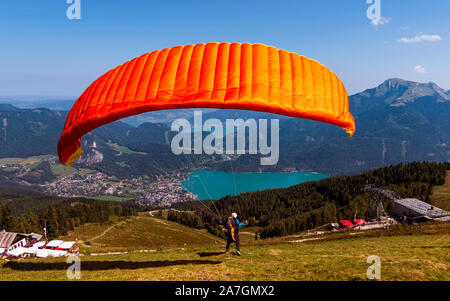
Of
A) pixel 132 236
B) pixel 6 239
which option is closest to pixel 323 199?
pixel 132 236

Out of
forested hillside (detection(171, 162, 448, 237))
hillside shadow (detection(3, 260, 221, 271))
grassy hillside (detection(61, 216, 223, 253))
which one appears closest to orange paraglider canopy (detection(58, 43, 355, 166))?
hillside shadow (detection(3, 260, 221, 271))

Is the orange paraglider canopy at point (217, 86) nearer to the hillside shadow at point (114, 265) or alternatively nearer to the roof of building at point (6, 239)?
the hillside shadow at point (114, 265)

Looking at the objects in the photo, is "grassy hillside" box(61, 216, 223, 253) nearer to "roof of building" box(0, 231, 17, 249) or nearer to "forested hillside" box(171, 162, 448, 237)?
"roof of building" box(0, 231, 17, 249)

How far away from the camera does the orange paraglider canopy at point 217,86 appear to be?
24.9 feet

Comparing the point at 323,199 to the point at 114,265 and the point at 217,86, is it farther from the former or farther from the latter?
the point at 217,86

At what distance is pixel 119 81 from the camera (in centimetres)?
884

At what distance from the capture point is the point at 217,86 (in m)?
7.83

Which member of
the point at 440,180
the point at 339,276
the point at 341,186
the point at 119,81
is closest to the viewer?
the point at 339,276

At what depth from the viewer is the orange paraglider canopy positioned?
758 cm

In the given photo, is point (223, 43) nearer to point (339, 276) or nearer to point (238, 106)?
point (238, 106)

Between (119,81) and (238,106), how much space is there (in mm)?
4149

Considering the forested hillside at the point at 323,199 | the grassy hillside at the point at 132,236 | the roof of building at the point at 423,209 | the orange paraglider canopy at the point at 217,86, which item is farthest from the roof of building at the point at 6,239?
the roof of building at the point at 423,209

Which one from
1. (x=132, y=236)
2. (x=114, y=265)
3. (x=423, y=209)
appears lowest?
(x=132, y=236)
